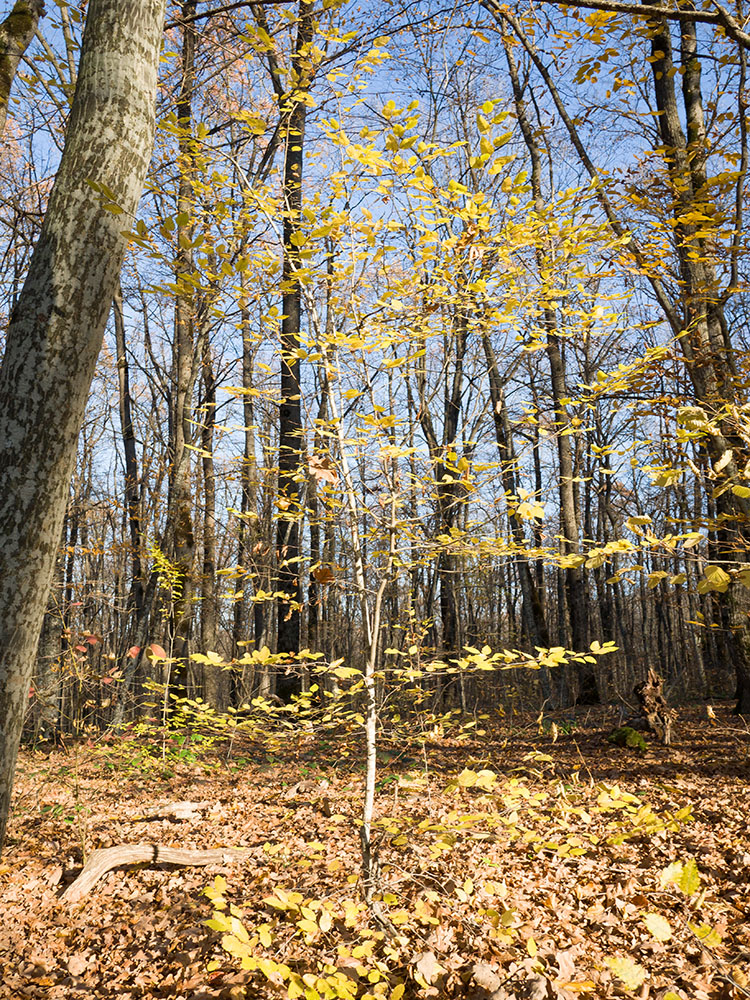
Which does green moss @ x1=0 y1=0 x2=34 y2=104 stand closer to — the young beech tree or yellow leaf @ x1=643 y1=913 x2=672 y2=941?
the young beech tree

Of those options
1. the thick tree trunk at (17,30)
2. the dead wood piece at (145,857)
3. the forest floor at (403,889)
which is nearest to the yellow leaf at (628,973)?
the forest floor at (403,889)

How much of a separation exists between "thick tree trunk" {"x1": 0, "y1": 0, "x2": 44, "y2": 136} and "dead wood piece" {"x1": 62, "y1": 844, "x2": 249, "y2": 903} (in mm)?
4974

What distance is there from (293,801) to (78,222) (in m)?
4.68

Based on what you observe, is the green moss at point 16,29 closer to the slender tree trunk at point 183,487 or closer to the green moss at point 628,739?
the slender tree trunk at point 183,487

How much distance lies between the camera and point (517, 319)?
2795 millimetres

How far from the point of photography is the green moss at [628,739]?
632cm

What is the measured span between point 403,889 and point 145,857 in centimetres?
165

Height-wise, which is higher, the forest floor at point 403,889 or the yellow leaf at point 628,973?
the yellow leaf at point 628,973

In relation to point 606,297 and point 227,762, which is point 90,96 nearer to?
point 606,297

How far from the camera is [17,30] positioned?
144 inches

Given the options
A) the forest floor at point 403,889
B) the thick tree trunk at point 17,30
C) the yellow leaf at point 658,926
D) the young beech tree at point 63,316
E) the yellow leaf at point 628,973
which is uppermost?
the thick tree trunk at point 17,30

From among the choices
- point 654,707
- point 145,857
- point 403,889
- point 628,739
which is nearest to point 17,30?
point 145,857

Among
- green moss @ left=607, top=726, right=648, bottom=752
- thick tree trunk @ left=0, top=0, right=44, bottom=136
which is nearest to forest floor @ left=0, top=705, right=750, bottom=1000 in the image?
green moss @ left=607, top=726, right=648, bottom=752

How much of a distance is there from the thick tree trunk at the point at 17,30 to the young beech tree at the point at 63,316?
219 centimetres
